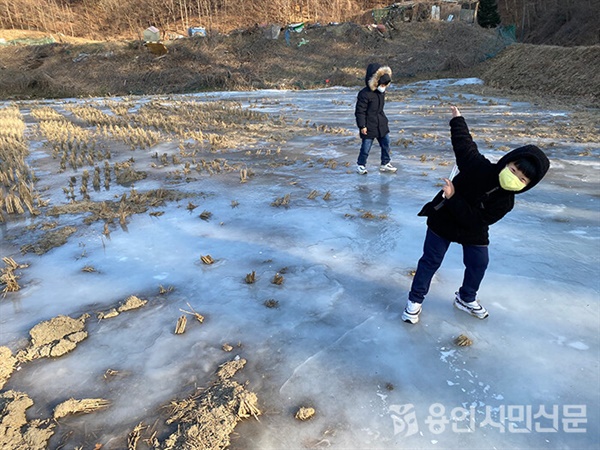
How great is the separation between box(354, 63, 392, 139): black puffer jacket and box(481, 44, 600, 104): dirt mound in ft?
39.6

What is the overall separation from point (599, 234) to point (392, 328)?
2848 millimetres

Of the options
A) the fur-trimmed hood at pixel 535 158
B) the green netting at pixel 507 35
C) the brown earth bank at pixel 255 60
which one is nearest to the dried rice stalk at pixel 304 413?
the fur-trimmed hood at pixel 535 158

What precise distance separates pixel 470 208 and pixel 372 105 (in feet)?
12.1

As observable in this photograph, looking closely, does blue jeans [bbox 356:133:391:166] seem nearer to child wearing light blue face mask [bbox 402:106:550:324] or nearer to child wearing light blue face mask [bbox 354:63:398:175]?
child wearing light blue face mask [bbox 354:63:398:175]

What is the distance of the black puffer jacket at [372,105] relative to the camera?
213 inches

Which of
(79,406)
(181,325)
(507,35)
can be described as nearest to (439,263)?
(181,325)

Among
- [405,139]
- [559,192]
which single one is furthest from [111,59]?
[559,192]

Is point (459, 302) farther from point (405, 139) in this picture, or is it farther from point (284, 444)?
point (405, 139)

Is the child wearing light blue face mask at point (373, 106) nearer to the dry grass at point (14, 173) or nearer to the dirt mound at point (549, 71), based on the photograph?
the dry grass at point (14, 173)

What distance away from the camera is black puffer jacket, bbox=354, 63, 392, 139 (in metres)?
5.40

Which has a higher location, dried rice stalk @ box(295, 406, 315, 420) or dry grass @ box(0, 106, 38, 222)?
dry grass @ box(0, 106, 38, 222)

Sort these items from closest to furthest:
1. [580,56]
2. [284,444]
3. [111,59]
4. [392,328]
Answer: [284,444]
[392,328]
[580,56]
[111,59]

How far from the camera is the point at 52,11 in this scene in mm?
50156

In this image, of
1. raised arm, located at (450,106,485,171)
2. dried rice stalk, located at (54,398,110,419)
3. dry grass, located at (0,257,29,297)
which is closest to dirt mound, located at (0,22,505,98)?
dry grass, located at (0,257,29,297)
